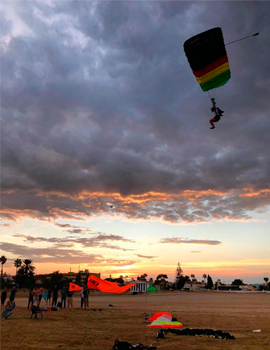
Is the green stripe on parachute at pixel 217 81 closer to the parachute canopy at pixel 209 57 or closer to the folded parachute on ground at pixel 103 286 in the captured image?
the parachute canopy at pixel 209 57

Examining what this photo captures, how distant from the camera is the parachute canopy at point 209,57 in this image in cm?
1485

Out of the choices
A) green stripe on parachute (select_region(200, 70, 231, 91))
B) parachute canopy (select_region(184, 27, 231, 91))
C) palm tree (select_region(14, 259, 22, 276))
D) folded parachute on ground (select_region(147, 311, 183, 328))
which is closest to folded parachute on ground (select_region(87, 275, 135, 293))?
folded parachute on ground (select_region(147, 311, 183, 328))

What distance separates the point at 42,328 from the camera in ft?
48.7

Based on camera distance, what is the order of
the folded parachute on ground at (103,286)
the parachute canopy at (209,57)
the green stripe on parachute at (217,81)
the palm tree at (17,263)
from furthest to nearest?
1. the palm tree at (17,263)
2. the folded parachute on ground at (103,286)
3. the green stripe on parachute at (217,81)
4. the parachute canopy at (209,57)

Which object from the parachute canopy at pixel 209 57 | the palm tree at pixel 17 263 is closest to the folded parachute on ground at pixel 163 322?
the parachute canopy at pixel 209 57

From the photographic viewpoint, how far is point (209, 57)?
15.5m

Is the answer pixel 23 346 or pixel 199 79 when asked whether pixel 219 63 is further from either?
pixel 23 346

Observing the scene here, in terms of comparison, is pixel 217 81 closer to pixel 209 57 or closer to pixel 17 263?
pixel 209 57

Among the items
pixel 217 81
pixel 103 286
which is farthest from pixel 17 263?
pixel 217 81

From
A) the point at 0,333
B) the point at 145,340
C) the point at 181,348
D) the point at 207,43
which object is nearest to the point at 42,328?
the point at 0,333

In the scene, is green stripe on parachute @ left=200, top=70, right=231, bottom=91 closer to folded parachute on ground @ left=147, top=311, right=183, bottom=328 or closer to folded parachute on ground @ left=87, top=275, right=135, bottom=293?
folded parachute on ground @ left=147, top=311, right=183, bottom=328

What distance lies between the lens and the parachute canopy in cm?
1485

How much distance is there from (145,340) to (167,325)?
3962mm

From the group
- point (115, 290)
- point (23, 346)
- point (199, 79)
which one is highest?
point (199, 79)
